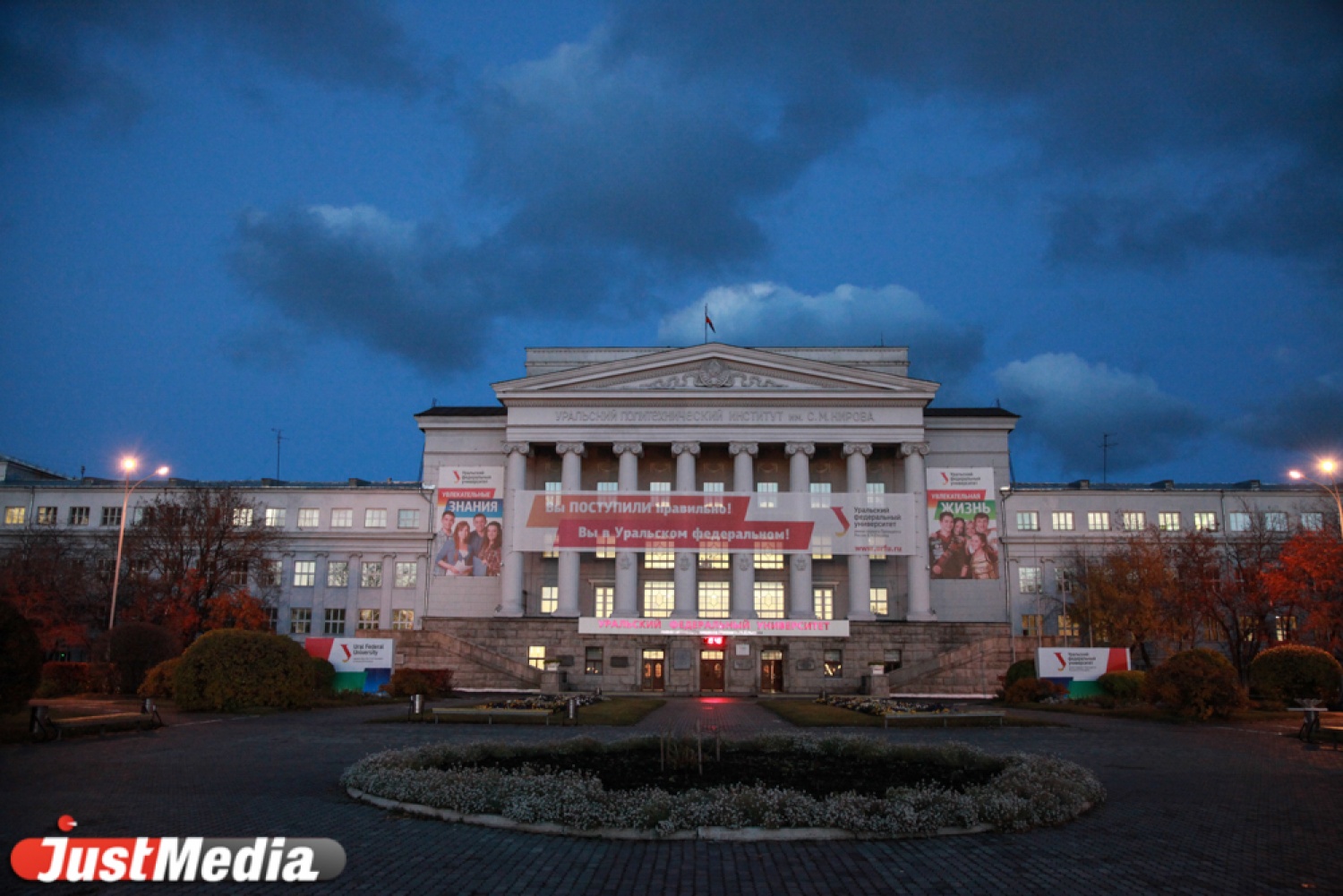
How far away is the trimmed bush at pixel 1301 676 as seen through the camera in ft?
126

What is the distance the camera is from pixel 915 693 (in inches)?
2224

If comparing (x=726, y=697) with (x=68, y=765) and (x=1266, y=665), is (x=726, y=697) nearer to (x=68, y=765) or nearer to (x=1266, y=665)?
(x=1266, y=665)

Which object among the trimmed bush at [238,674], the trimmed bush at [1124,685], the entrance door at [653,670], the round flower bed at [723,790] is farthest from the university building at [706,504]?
the round flower bed at [723,790]

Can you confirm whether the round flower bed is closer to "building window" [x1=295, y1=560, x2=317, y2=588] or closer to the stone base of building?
the stone base of building

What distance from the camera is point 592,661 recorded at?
202ft

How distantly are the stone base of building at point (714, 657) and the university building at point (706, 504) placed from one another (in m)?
0.13

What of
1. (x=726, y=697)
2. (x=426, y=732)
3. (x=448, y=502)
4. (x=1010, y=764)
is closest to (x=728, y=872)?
(x=1010, y=764)

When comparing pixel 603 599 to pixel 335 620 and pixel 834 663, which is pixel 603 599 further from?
pixel 335 620

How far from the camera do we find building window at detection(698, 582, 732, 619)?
69.2 m

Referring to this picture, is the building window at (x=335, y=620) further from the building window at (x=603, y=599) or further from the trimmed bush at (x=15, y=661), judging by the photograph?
the trimmed bush at (x=15, y=661)

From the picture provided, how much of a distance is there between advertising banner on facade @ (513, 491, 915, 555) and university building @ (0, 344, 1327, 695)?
39 centimetres

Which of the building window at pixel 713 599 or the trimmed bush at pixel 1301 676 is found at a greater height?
the building window at pixel 713 599

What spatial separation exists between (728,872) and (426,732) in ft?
65.0

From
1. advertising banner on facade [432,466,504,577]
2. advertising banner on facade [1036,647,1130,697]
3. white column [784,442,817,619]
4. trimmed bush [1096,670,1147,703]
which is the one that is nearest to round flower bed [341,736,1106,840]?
trimmed bush [1096,670,1147,703]
